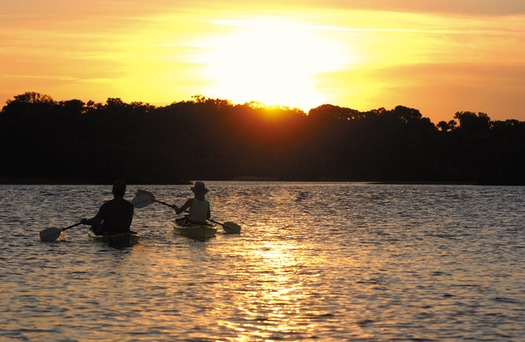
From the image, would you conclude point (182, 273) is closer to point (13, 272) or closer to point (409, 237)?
point (13, 272)

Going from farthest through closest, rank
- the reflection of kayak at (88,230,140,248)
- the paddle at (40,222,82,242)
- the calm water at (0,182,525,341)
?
1. the paddle at (40,222,82,242)
2. the reflection of kayak at (88,230,140,248)
3. the calm water at (0,182,525,341)

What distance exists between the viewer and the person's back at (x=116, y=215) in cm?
3359

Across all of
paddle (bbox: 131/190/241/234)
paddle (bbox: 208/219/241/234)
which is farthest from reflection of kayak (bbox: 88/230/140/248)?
paddle (bbox: 208/219/241/234)

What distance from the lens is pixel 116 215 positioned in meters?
34.2

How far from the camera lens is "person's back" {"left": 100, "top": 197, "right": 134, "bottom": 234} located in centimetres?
3359

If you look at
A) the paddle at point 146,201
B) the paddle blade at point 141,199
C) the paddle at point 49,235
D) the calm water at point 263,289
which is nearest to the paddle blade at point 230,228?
the paddle at point 146,201

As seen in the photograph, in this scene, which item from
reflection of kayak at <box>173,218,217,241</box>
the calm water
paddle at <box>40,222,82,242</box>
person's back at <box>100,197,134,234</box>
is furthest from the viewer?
reflection of kayak at <box>173,218,217,241</box>

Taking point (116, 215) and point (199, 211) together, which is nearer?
point (116, 215)

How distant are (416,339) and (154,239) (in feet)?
81.8

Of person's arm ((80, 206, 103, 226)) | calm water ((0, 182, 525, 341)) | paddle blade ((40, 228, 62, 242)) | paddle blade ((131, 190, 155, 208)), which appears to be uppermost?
paddle blade ((131, 190, 155, 208))

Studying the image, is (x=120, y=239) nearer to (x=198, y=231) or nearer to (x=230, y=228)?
(x=198, y=231)

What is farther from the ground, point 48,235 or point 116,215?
point 116,215

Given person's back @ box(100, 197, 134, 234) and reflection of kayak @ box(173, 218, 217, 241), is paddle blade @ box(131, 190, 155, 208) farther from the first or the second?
person's back @ box(100, 197, 134, 234)

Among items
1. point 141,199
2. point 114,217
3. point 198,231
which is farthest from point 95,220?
point 141,199
